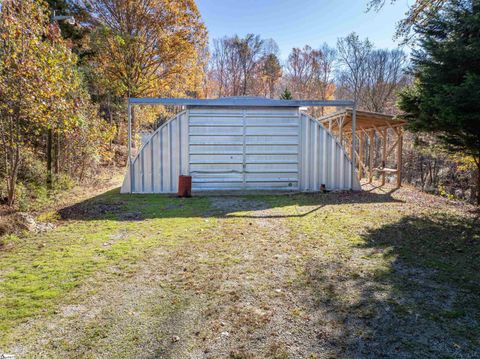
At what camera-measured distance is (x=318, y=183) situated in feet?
31.7

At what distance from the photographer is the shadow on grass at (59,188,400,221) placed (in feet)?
20.9

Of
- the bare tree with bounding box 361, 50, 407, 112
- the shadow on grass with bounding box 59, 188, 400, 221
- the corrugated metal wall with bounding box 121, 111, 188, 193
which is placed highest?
the bare tree with bounding box 361, 50, 407, 112

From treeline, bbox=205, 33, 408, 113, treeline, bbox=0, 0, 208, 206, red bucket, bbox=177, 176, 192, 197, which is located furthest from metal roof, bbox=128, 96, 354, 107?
treeline, bbox=205, 33, 408, 113

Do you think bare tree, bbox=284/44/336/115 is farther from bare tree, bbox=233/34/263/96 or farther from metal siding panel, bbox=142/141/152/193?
metal siding panel, bbox=142/141/152/193

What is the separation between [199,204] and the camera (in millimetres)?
7633

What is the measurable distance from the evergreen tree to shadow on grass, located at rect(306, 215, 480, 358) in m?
1.95

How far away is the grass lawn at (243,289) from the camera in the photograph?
2145 millimetres

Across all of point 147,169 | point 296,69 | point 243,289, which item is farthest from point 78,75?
point 296,69

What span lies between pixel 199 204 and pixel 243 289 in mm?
4769

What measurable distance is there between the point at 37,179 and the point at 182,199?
11.7ft

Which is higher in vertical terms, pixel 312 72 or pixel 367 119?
pixel 312 72

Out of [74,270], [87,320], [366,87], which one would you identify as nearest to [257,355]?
[87,320]

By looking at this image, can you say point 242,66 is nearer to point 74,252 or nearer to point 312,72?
point 312,72

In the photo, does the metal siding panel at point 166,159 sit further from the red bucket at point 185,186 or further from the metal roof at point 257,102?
the metal roof at point 257,102
